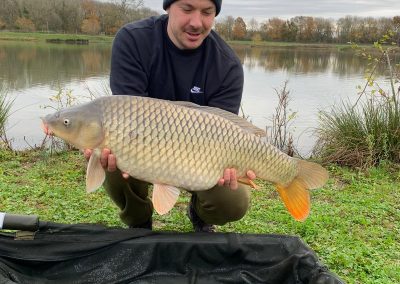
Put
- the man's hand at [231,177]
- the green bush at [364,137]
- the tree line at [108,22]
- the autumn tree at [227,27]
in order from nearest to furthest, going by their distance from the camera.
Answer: the man's hand at [231,177] < the green bush at [364,137] < the autumn tree at [227,27] < the tree line at [108,22]

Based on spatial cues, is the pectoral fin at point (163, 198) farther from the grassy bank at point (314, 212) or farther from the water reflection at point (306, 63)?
the water reflection at point (306, 63)

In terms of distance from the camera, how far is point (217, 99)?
1.85 m

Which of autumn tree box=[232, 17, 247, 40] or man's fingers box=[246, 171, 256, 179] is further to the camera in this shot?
→ autumn tree box=[232, 17, 247, 40]

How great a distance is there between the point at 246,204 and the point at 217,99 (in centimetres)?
44

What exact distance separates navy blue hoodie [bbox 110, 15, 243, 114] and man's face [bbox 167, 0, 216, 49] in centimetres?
7

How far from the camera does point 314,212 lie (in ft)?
7.68

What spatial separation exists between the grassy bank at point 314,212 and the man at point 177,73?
293 mm

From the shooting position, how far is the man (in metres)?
1.76

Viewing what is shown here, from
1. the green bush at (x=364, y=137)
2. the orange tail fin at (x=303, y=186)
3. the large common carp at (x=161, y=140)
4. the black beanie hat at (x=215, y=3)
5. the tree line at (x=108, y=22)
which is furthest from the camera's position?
the tree line at (x=108, y=22)

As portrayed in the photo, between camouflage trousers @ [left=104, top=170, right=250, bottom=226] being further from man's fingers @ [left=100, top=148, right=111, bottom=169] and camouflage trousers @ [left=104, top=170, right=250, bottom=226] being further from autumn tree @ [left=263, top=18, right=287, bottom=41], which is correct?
autumn tree @ [left=263, top=18, right=287, bottom=41]

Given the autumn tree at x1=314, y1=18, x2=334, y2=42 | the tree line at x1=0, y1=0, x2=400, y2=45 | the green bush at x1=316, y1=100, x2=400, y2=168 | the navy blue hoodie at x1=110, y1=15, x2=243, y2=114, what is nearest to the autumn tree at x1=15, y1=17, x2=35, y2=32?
the tree line at x1=0, y1=0, x2=400, y2=45

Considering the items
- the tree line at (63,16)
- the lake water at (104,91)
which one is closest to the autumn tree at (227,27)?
the tree line at (63,16)

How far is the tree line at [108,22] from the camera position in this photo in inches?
1038

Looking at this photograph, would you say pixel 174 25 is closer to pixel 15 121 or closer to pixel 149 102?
pixel 149 102
